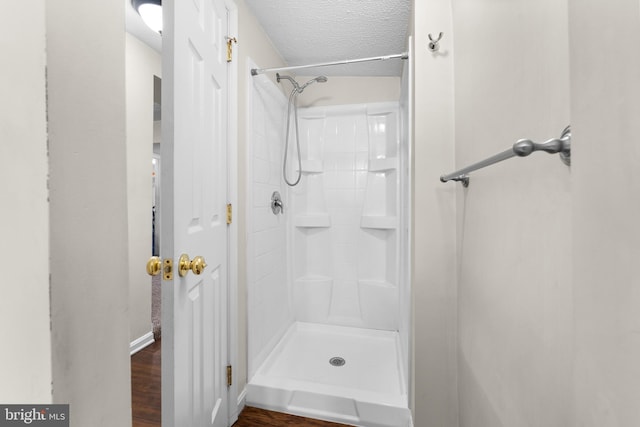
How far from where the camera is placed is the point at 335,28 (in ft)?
5.87

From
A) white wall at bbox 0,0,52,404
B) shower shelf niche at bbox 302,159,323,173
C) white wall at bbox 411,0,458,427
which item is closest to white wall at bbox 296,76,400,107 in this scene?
shower shelf niche at bbox 302,159,323,173

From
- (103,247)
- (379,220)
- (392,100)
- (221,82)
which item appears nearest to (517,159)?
(103,247)

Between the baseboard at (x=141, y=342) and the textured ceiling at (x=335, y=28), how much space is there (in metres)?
2.16

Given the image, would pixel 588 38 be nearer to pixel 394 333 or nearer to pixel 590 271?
pixel 590 271

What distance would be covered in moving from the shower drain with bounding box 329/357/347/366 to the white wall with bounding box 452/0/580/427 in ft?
3.33

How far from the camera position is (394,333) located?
7.70 feet

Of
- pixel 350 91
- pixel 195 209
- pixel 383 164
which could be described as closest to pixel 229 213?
pixel 195 209

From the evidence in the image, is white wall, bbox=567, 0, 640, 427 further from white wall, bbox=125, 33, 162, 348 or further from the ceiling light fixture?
white wall, bbox=125, 33, 162, 348

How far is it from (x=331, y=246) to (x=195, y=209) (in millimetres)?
1645

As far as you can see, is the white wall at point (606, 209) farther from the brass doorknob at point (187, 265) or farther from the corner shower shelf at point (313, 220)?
the corner shower shelf at point (313, 220)

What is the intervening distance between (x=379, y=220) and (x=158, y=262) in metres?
1.80

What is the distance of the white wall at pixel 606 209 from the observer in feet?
0.76

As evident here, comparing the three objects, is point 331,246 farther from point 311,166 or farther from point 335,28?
point 335,28

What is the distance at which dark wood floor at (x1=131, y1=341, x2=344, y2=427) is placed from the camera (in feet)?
4.87
